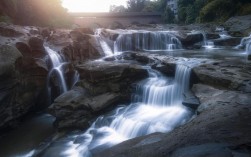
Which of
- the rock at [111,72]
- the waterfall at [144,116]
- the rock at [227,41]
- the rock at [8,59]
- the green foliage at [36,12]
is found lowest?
the waterfall at [144,116]

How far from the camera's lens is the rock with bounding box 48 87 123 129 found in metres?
10.6

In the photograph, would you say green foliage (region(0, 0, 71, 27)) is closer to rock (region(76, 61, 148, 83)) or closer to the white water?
the white water

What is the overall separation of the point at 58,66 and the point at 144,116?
20.9 ft

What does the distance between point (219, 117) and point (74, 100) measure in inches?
254

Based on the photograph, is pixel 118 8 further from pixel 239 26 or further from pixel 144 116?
pixel 144 116

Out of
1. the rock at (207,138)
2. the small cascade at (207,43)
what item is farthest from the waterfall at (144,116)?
the small cascade at (207,43)

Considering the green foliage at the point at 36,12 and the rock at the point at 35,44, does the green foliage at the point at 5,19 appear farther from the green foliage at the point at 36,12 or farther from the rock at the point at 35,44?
the rock at the point at 35,44

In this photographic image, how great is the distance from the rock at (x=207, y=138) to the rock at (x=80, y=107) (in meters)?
3.73

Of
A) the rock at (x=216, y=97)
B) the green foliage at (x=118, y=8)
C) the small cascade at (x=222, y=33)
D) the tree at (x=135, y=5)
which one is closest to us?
the rock at (x=216, y=97)

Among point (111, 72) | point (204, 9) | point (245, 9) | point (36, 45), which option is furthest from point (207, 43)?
point (204, 9)

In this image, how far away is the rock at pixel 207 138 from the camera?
517 centimetres

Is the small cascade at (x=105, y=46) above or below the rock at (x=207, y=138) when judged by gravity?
above

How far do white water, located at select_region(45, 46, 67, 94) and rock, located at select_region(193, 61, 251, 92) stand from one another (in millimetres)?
6791

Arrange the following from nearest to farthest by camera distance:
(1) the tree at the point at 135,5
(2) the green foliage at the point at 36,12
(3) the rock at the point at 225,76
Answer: (3) the rock at the point at 225,76, (2) the green foliage at the point at 36,12, (1) the tree at the point at 135,5
